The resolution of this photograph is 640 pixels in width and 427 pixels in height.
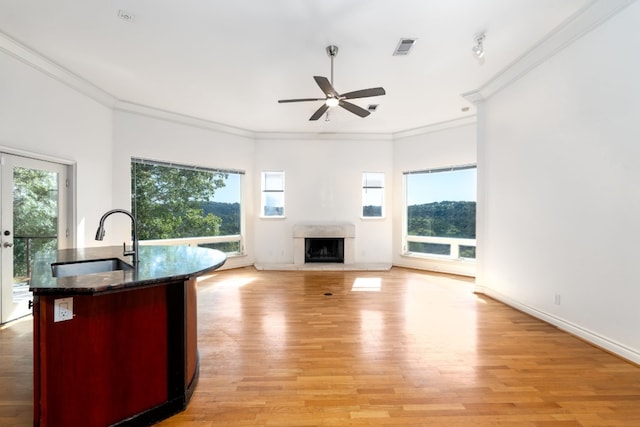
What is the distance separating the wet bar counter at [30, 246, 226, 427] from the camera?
1.43 metres

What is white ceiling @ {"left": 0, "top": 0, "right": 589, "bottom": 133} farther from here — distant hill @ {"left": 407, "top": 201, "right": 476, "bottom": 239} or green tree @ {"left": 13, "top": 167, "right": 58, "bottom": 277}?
distant hill @ {"left": 407, "top": 201, "right": 476, "bottom": 239}

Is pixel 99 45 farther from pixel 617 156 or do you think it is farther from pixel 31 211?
pixel 617 156

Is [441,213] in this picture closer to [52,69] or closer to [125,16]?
[125,16]

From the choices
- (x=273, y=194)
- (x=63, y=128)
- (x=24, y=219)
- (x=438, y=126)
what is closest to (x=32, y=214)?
(x=24, y=219)

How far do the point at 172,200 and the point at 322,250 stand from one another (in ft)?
11.2

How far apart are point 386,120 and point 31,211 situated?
569 cm

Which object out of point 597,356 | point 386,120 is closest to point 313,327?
point 597,356

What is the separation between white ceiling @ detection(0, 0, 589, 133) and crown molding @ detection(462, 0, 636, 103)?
0.09 meters

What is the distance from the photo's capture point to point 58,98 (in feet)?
12.2

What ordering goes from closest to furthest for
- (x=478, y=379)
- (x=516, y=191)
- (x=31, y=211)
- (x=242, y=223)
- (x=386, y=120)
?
(x=478, y=379) → (x=31, y=211) → (x=516, y=191) → (x=386, y=120) → (x=242, y=223)

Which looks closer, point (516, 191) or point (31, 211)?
point (31, 211)

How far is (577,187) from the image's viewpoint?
9.53 feet

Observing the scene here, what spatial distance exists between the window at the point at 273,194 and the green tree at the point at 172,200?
0.98 m

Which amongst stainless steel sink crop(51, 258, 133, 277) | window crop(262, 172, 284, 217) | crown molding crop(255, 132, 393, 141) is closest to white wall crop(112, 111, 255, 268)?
window crop(262, 172, 284, 217)
